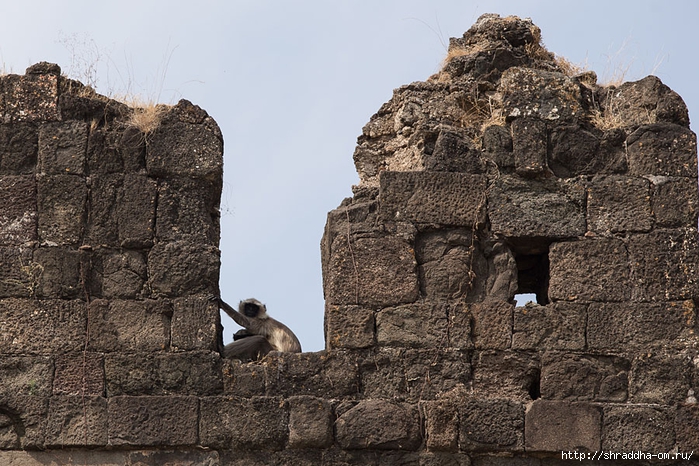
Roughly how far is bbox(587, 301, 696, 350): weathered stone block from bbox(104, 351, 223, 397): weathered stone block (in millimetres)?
2683

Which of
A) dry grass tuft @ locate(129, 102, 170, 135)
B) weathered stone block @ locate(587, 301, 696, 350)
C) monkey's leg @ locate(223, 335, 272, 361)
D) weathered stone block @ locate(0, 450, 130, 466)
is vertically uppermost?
dry grass tuft @ locate(129, 102, 170, 135)

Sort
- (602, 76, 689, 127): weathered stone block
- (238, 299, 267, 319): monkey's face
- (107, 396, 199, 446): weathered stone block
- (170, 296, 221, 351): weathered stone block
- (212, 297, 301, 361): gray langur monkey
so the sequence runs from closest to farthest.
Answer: (107, 396, 199, 446): weathered stone block < (170, 296, 221, 351): weathered stone block < (602, 76, 689, 127): weathered stone block < (212, 297, 301, 361): gray langur monkey < (238, 299, 267, 319): monkey's face

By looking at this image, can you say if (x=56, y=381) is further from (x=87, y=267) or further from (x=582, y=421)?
(x=582, y=421)

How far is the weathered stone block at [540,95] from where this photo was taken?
397 inches

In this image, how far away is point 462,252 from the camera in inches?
384

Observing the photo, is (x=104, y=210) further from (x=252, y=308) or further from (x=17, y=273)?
(x=252, y=308)

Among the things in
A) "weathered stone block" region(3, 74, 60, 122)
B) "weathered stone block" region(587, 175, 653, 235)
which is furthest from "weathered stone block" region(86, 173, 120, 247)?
"weathered stone block" region(587, 175, 653, 235)

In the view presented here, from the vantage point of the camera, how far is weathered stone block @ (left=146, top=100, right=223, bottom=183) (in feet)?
32.4

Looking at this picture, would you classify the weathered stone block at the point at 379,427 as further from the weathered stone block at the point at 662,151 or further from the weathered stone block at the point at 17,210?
the weathered stone block at the point at 17,210

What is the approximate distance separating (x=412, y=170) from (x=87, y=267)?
245cm

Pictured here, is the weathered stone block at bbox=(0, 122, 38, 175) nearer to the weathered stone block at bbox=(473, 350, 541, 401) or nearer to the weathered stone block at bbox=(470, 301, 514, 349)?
the weathered stone block at bbox=(470, 301, 514, 349)

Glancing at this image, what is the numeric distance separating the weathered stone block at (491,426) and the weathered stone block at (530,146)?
175cm

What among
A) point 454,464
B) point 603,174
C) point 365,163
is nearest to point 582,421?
point 454,464

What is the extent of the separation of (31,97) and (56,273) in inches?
54.7
